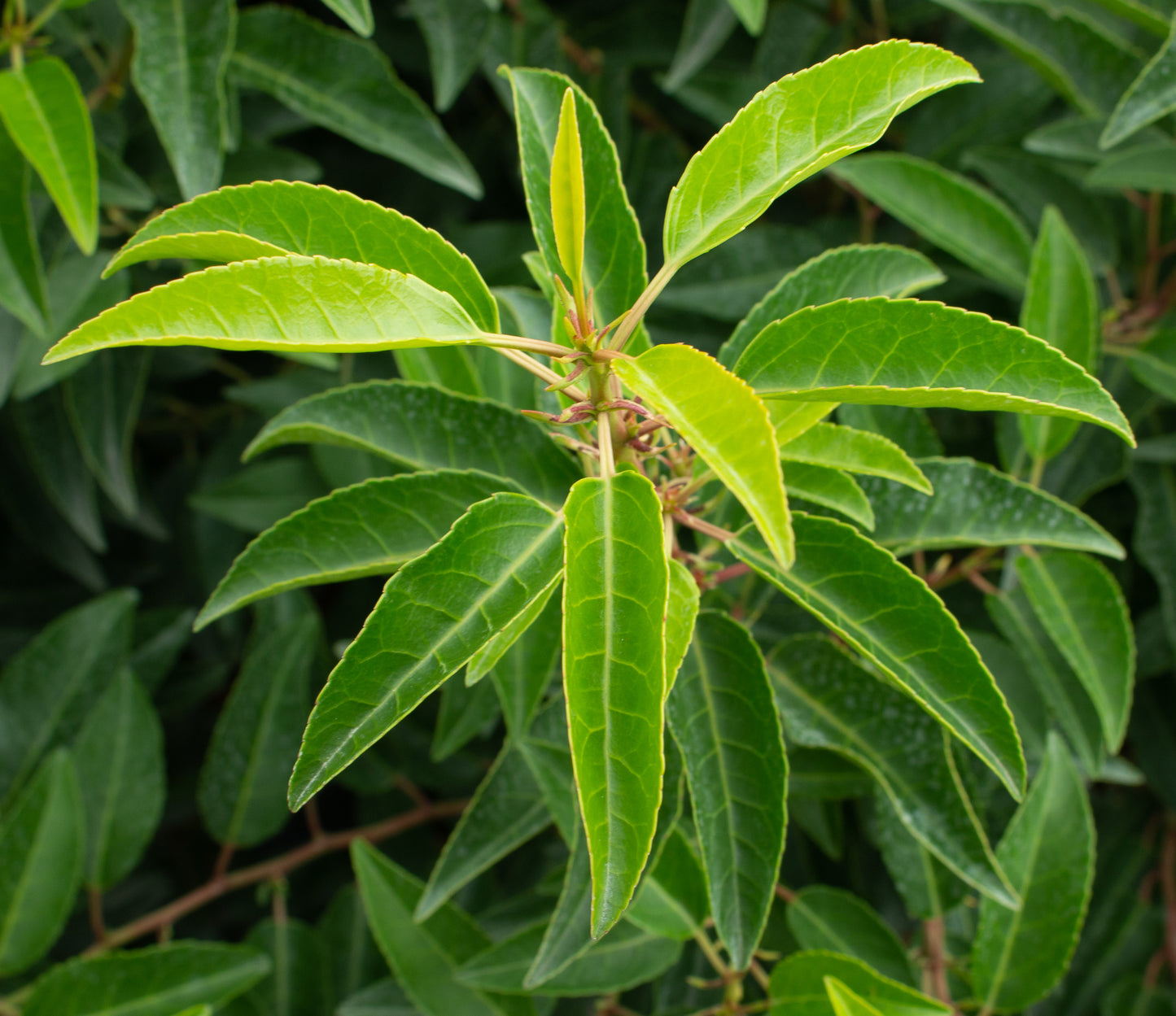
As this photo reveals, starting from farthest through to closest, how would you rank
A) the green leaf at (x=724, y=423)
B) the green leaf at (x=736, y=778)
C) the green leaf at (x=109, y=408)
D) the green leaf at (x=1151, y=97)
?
1. the green leaf at (x=109, y=408)
2. the green leaf at (x=1151, y=97)
3. the green leaf at (x=736, y=778)
4. the green leaf at (x=724, y=423)

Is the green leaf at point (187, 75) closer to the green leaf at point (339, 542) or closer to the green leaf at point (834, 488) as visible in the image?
the green leaf at point (339, 542)

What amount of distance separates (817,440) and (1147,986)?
1041 millimetres

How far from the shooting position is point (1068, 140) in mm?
1056

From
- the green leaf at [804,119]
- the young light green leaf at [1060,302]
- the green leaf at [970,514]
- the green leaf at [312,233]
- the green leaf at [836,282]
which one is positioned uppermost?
the green leaf at [312,233]

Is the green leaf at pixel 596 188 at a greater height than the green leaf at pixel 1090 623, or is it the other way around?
the green leaf at pixel 596 188

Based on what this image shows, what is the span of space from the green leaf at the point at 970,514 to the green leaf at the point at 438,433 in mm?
260

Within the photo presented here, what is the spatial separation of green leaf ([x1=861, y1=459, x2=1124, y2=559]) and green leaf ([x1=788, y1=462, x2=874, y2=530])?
10 centimetres

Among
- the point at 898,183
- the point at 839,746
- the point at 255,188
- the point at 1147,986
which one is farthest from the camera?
the point at 1147,986

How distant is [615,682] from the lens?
0.51 meters

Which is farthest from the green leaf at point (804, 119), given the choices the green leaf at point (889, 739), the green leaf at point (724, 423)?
the green leaf at point (889, 739)

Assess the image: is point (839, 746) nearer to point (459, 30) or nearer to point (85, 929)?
point (459, 30)

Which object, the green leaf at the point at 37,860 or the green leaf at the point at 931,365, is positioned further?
the green leaf at the point at 37,860

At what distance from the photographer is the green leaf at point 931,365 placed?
513mm

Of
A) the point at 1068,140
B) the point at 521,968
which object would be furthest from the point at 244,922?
the point at 1068,140
